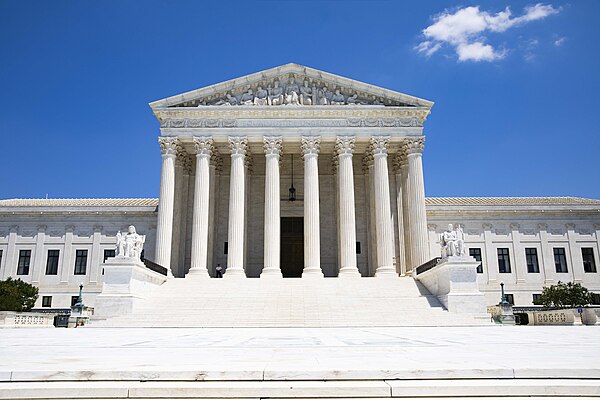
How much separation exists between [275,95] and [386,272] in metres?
16.0

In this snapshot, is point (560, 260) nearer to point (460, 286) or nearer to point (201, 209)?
point (460, 286)

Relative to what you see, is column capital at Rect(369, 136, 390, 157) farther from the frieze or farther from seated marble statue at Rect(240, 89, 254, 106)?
seated marble statue at Rect(240, 89, 254, 106)

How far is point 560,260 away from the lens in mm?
44781

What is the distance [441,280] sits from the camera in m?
29.0

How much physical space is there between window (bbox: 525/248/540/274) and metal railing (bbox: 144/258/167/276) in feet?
105

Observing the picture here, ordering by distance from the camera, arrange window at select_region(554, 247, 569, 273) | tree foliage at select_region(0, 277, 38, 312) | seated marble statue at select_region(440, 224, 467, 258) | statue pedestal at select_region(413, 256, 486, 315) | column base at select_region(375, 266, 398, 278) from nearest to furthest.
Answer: statue pedestal at select_region(413, 256, 486, 315), seated marble statue at select_region(440, 224, 467, 258), tree foliage at select_region(0, 277, 38, 312), column base at select_region(375, 266, 398, 278), window at select_region(554, 247, 569, 273)

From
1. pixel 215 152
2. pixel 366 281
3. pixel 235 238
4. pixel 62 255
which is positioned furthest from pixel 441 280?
pixel 62 255

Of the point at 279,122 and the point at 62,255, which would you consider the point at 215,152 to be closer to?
the point at 279,122

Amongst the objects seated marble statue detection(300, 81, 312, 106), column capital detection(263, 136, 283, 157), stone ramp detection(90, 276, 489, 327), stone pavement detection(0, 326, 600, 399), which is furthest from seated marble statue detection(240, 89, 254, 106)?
stone pavement detection(0, 326, 600, 399)

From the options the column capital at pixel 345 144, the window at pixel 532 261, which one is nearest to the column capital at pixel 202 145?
the column capital at pixel 345 144

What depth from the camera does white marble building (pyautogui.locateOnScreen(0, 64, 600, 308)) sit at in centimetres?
3628

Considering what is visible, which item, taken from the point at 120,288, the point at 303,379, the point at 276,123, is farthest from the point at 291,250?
the point at 303,379

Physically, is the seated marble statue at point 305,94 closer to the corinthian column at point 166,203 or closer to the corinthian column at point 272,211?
the corinthian column at point 272,211

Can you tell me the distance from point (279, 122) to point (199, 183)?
7672mm
